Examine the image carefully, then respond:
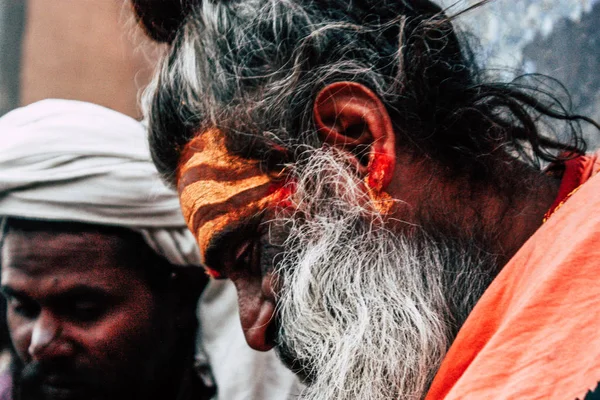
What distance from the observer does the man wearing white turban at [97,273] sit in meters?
2.12

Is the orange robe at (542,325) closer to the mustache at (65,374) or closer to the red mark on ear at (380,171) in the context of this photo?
the red mark on ear at (380,171)

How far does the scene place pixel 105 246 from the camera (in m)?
2.15

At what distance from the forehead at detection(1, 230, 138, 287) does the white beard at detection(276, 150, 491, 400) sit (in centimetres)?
72

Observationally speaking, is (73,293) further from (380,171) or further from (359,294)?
(380,171)

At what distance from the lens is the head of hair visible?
162cm

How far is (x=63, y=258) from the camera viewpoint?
2113 mm

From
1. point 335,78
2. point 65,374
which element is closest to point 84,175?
point 65,374

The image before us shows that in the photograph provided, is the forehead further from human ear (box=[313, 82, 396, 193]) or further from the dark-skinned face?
human ear (box=[313, 82, 396, 193])

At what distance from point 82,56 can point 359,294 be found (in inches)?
50.6

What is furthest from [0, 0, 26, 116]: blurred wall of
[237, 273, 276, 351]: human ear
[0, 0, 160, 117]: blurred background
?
[237, 273, 276, 351]: human ear

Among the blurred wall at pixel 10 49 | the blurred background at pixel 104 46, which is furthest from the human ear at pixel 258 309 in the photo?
the blurred wall at pixel 10 49

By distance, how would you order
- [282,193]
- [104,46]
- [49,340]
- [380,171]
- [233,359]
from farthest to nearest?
[104,46], [233,359], [49,340], [282,193], [380,171]

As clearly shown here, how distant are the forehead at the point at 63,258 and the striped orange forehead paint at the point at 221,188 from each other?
537mm

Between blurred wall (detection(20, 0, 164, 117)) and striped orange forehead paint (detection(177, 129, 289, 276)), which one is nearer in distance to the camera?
striped orange forehead paint (detection(177, 129, 289, 276))
